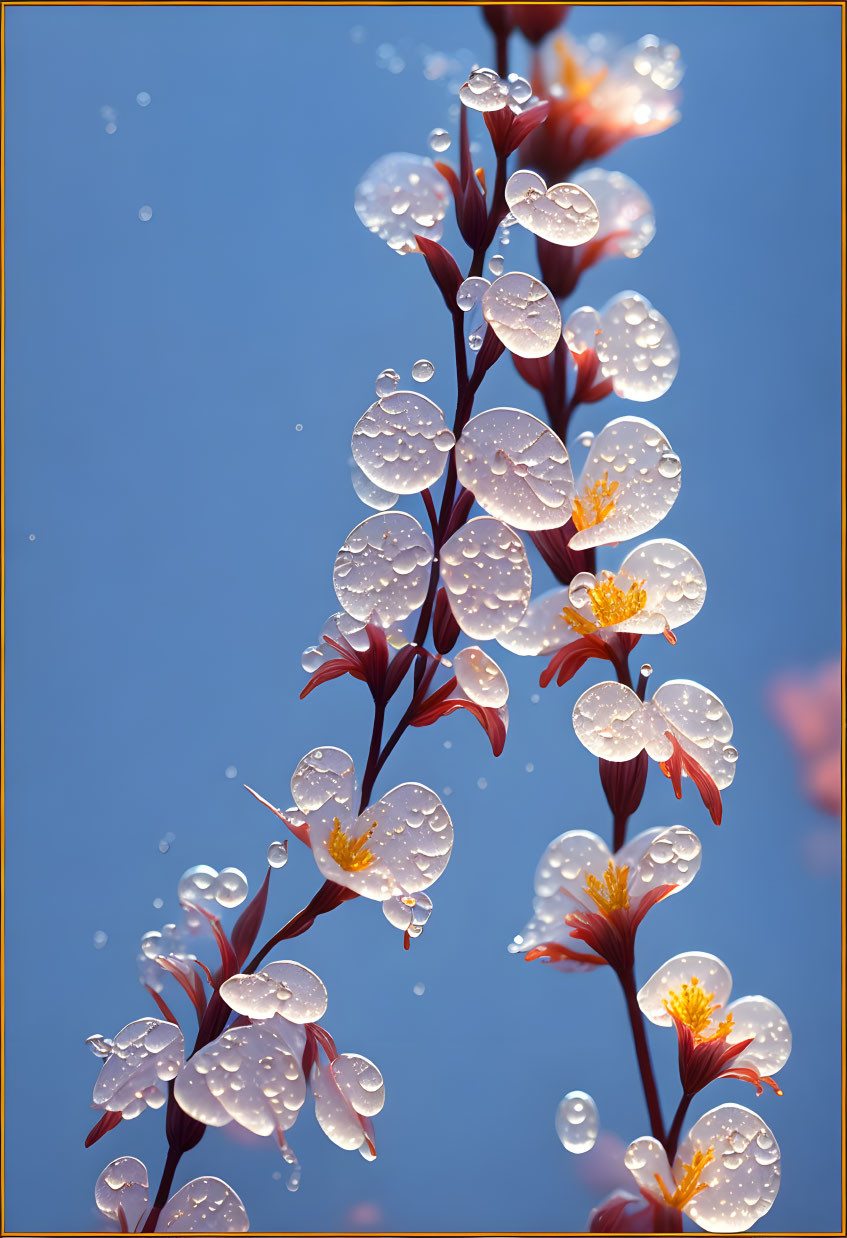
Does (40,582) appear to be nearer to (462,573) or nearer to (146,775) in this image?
(146,775)

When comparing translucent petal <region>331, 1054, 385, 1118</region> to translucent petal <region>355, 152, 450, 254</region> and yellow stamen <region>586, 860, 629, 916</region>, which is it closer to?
A: yellow stamen <region>586, 860, 629, 916</region>

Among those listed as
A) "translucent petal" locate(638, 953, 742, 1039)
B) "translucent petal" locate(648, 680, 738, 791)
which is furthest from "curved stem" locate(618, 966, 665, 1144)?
"translucent petal" locate(648, 680, 738, 791)

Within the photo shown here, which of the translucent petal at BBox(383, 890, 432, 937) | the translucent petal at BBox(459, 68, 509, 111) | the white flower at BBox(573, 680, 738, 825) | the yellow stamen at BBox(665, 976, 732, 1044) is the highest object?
the translucent petal at BBox(459, 68, 509, 111)

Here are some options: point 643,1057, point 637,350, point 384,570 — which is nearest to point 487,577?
point 384,570

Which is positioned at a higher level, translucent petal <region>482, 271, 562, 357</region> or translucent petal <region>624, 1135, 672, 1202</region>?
translucent petal <region>482, 271, 562, 357</region>

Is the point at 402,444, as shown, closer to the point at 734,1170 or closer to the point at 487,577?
the point at 487,577
